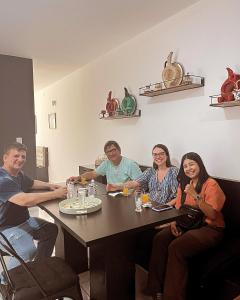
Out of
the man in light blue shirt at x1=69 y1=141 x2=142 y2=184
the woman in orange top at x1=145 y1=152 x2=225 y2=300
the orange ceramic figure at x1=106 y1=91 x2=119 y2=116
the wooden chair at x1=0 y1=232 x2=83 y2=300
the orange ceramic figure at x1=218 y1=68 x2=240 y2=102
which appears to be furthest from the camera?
the orange ceramic figure at x1=106 y1=91 x2=119 y2=116

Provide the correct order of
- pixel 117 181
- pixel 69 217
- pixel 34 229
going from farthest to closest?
pixel 117 181 < pixel 34 229 < pixel 69 217

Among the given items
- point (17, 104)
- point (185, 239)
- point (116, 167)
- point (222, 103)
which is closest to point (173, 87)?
point (222, 103)

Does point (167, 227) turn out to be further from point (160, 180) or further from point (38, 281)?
point (38, 281)

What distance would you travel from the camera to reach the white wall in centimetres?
220

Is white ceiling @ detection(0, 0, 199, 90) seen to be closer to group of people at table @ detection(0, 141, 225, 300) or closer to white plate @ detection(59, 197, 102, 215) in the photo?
group of people at table @ detection(0, 141, 225, 300)

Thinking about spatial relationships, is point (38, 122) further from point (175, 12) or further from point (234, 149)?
point (234, 149)

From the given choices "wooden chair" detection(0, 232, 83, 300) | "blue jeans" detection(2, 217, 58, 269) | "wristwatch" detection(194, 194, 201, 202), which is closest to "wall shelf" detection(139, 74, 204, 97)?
"wristwatch" detection(194, 194, 201, 202)

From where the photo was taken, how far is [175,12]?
261 cm

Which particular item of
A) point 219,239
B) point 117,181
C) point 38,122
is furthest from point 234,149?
point 38,122

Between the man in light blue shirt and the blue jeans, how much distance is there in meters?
0.86

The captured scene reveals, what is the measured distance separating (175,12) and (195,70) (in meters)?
0.66

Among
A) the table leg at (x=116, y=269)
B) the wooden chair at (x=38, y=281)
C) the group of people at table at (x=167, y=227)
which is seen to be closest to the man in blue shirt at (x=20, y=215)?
the group of people at table at (x=167, y=227)

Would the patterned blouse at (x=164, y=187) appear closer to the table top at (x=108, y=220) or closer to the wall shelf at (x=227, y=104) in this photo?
the table top at (x=108, y=220)

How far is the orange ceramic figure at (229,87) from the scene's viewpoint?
2.03m
